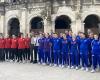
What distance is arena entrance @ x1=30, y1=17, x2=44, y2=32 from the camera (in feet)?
107

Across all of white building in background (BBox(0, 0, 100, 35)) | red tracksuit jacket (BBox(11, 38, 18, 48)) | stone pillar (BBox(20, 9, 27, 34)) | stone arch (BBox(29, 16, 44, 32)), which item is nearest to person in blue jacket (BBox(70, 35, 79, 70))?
red tracksuit jacket (BBox(11, 38, 18, 48))

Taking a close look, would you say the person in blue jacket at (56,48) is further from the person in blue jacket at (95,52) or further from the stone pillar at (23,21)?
the stone pillar at (23,21)

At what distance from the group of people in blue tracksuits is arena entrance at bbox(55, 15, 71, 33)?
1310 cm

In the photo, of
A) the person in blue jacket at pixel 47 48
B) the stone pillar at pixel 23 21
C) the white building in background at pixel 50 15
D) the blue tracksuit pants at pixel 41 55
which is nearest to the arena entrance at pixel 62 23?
the white building in background at pixel 50 15

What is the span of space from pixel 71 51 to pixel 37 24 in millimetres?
16270

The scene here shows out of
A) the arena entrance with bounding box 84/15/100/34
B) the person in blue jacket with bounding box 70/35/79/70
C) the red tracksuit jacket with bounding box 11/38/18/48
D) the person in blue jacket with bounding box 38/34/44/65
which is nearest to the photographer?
the person in blue jacket with bounding box 70/35/79/70

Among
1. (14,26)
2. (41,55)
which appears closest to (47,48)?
(41,55)

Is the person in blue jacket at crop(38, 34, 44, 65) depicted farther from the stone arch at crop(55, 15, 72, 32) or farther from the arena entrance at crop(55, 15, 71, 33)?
the arena entrance at crop(55, 15, 71, 33)

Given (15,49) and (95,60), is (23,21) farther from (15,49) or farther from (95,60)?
(95,60)

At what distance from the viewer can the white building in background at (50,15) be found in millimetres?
30766

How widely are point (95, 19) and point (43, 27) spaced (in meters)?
4.90

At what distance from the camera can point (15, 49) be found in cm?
2061

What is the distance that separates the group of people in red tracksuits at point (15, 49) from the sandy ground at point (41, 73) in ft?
6.36

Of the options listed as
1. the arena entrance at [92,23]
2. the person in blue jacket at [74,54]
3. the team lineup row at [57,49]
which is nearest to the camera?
the team lineup row at [57,49]
